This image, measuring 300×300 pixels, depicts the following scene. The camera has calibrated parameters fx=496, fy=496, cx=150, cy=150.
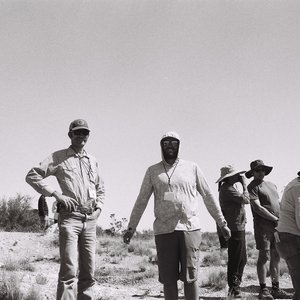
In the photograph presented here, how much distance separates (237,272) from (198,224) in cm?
267

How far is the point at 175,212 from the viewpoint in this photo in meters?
5.31

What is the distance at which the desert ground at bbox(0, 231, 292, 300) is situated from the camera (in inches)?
319

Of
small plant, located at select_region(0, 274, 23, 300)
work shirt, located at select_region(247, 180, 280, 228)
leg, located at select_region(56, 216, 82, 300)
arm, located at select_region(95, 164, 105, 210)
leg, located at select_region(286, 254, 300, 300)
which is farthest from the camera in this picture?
work shirt, located at select_region(247, 180, 280, 228)

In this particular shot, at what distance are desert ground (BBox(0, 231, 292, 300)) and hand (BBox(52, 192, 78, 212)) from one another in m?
1.96

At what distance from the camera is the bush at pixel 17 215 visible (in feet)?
81.4

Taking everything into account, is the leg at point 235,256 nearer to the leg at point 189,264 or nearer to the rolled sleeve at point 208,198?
the rolled sleeve at point 208,198

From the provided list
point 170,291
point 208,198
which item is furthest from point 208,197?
point 170,291

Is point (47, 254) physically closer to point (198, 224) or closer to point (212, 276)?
point (212, 276)

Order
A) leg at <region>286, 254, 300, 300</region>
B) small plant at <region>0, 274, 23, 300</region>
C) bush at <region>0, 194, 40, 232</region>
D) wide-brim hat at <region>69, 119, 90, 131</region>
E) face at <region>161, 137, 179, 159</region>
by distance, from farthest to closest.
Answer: bush at <region>0, 194, 40, 232</region>
small plant at <region>0, 274, 23, 300</region>
wide-brim hat at <region>69, 119, 90, 131</region>
face at <region>161, 137, 179, 159</region>
leg at <region>286, 254, 300, 300</region>

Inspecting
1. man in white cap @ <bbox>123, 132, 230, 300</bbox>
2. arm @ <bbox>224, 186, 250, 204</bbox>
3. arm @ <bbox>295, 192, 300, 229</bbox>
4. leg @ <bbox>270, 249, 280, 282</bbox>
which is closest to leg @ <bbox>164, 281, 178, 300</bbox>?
man in white cap @ <bbox>123, 132, 230, 300</bbox>

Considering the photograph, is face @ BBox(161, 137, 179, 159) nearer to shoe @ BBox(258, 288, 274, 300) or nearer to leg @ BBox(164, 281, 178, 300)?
leg @ BBox(164, 281, 178, 300)

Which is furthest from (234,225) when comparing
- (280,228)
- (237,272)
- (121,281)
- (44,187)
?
(121,281)

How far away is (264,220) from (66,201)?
369 cm

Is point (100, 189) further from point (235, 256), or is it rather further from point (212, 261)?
point (212, 261)
